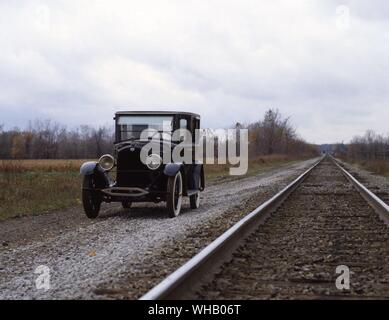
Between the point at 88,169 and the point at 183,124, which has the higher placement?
the point at 183,124

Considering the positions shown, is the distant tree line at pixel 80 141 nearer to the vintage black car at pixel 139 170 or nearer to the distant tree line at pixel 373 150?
the distant tree line at pixel 373 150

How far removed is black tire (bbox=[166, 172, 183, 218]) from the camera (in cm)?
980

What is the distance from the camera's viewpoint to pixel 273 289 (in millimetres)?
4559

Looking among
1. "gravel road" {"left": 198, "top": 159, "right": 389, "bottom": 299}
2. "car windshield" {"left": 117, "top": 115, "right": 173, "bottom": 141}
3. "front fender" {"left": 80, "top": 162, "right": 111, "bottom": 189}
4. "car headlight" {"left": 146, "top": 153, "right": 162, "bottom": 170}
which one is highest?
"car windshield" {"left": 117, "top": 115, "right": 173, "bottom": 141}

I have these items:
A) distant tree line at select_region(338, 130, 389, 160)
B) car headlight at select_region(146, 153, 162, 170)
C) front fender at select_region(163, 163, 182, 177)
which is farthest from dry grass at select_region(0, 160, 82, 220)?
distant tree line at select_region(338, 130, 389, 160)

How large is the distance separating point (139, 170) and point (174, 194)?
897mm

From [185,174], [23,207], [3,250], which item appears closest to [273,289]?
[3,250]

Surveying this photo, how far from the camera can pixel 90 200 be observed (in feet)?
33.2

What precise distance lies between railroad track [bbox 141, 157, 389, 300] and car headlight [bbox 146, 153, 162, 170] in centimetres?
223

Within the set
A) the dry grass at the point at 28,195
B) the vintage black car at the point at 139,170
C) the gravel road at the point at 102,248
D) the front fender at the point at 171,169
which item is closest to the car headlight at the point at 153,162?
the vintage black car at the point at 139,170

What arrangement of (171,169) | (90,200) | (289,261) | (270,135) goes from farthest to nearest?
(270,135) < (90,200) < (171,169) < (289,261)

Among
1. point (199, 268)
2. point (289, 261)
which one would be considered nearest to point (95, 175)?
point (289, 261)

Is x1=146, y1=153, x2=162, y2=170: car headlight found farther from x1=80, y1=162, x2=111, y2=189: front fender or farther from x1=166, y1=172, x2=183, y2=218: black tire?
x1=80, y1=162, x2=111, y2=189: front fender

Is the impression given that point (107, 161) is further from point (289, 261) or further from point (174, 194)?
point (289, 261)
